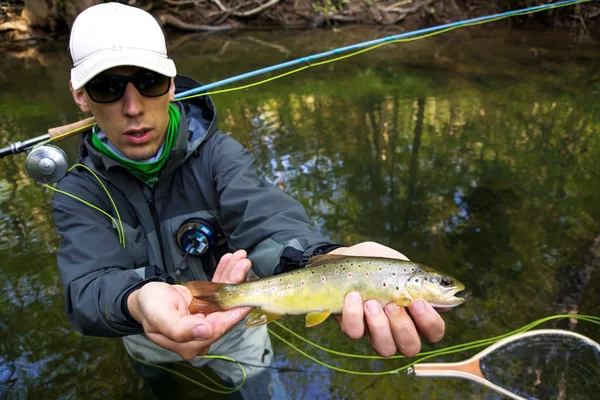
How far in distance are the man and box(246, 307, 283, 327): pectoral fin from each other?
0.18 feet

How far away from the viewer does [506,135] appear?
23.9 feet

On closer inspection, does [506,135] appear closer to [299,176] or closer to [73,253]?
[299,176]

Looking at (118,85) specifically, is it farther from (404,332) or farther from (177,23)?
(177,23)

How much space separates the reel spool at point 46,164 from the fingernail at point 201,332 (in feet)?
4.55

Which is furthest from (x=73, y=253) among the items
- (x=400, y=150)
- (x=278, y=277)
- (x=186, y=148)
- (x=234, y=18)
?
(x=234, y=18)

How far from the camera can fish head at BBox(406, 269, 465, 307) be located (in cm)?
199

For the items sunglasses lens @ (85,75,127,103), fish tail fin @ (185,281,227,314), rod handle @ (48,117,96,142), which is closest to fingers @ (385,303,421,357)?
fish tail fin @ (185,281,227,314)

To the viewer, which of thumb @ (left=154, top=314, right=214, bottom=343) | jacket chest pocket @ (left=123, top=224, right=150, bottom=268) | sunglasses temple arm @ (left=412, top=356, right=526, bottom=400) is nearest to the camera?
thumb @ (left=154, top=314, right=214, bottom=343)

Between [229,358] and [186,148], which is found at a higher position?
[186,148]

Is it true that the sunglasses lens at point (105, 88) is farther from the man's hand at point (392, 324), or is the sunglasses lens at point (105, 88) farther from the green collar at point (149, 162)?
the man's hand at point (392, 324)

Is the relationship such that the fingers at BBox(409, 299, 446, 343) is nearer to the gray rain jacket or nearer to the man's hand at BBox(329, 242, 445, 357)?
the man's hand at BBox(329, 242, 445, 357)

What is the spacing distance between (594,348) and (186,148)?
3.01m

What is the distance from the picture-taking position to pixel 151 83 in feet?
7.29

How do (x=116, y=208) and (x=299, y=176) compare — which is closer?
(x=116, y=208)
